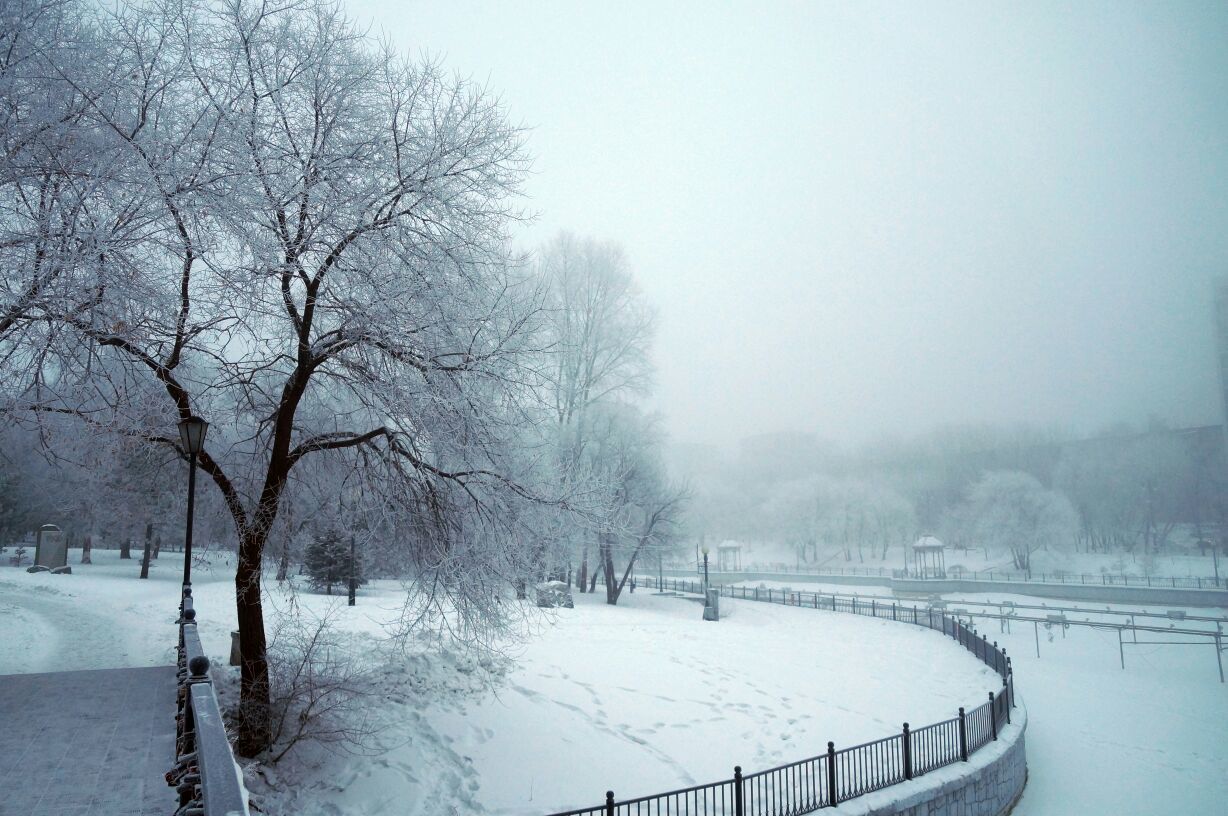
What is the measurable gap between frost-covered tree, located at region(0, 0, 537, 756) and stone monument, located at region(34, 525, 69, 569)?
28.4 metres

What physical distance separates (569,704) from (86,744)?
25.2ft

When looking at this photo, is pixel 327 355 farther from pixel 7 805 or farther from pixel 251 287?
pixel 7 805

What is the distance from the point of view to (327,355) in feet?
29.9

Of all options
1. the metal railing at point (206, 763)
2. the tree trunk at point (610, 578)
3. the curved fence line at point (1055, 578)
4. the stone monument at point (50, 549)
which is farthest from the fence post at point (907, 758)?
the curved fence line at point (1055, 578)

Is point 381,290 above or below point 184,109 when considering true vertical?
below

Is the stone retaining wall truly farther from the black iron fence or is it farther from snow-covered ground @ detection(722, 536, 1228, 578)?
snow-covered ground @ detection(722, 536, 1228, 578)

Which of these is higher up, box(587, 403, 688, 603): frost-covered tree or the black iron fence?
box(587, 403, 688, 603): frost-covered tree

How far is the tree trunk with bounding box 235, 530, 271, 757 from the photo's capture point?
9070 mm

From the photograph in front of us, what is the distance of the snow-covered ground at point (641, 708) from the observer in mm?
9898

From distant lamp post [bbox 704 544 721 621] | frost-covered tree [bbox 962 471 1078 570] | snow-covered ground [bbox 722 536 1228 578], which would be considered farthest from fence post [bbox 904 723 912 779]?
frost-covered tree [bbox 962 471 1078 570]

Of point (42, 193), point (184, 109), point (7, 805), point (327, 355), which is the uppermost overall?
point (184, 109)

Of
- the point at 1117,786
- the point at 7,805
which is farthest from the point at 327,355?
the point at 1117,786

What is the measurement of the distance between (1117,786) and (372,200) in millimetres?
17210

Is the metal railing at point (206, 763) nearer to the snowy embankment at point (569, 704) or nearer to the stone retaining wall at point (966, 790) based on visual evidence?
the snowy embankment at point (569, 704)
